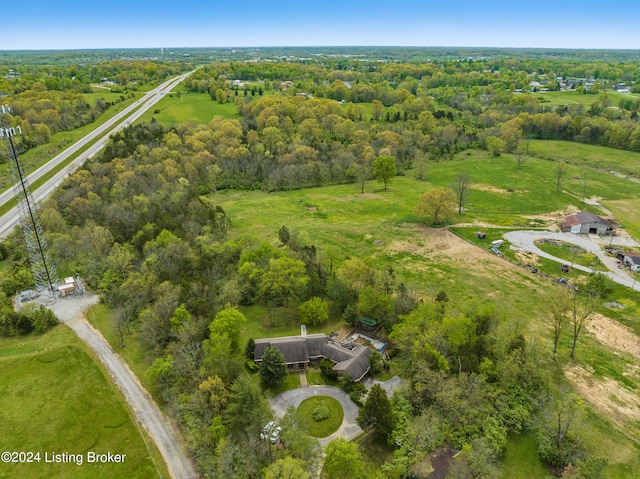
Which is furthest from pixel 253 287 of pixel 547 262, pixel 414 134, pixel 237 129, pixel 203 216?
pixel 414 134

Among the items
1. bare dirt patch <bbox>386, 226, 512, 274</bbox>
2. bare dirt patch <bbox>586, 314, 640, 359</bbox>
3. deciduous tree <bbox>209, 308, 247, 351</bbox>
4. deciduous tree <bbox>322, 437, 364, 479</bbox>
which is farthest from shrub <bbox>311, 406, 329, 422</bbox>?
bare dirt patch <bbox>586, 314, 640, 359</bbox>

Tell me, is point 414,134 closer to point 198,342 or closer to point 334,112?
point 334,112

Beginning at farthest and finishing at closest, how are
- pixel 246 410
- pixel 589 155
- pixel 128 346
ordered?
pixel 589 155 < pixel 128 346 < pixel 246 410

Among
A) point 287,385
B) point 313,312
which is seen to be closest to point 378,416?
point 287,385

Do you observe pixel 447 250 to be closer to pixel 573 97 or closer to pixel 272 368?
pixel 272 368

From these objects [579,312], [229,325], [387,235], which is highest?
[229,325]

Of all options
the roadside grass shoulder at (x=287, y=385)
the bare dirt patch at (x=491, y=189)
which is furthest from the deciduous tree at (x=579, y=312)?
the bare dirt patch at (x=491, y=189)
